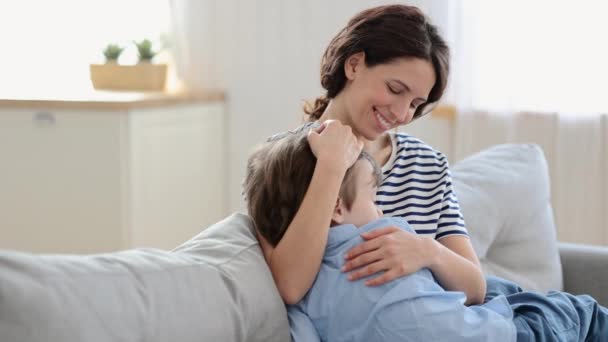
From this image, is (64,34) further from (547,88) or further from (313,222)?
(313,222)

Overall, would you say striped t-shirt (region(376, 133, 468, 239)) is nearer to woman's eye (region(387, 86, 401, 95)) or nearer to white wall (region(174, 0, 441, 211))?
woman's eye (region(387, 86, 401, 95))

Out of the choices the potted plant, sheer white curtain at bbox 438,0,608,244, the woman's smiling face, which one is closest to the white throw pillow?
the woman's smiling face

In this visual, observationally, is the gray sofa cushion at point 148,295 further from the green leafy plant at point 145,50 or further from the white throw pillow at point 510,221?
the green leafy plant at point 145,50

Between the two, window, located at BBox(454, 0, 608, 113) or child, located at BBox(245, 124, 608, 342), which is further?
window, located at BBox(454, 0, 608, 113)

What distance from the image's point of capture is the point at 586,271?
94.3 inches

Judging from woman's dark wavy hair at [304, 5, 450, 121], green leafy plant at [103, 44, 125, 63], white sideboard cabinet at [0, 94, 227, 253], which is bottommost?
white sideboard cabinet at [0, 94, 227, 253]

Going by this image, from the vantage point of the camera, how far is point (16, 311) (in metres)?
1.11

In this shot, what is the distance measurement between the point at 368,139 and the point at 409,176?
111mm

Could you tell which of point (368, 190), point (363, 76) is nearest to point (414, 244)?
point (368, 190)

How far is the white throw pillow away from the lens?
2.32 metres

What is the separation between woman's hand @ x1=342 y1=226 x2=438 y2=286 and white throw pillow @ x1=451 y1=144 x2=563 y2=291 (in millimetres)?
772

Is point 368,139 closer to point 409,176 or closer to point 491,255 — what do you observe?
point 409,176

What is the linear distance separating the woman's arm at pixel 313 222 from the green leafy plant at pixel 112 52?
2.59 m

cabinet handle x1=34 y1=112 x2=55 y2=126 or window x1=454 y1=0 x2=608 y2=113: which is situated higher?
window x1=454 y1=0 x2=608 y2=113
